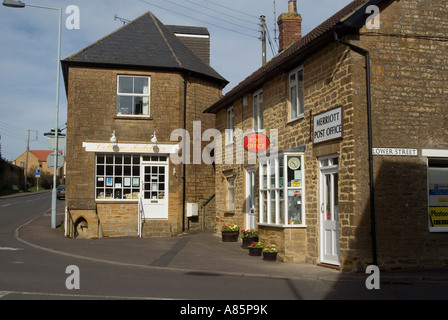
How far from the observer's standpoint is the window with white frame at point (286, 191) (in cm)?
1367

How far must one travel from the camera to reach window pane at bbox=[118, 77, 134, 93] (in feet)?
68.7

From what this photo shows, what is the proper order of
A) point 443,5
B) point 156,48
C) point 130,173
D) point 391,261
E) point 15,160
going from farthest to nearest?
1. point 15,160
2. point 156,48
3. point 130,173
4. point 443,5
5. point 391,261

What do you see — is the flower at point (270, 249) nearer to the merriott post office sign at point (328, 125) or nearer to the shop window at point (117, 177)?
the merriott post office sign at point (328, 125)

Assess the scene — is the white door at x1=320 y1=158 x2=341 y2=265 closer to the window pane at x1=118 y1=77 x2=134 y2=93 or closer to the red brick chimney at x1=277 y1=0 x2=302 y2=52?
the red brick chimney at x1=277 y1=0 x2=302 y2=52

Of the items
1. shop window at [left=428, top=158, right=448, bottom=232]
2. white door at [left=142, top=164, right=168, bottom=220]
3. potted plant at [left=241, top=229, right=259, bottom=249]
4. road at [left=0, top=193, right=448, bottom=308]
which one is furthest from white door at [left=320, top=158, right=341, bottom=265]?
white door at [left=142, top=164, right=168, bottom=220]

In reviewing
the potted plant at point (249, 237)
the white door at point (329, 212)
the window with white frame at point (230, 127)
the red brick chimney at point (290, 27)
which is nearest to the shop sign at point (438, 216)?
the white door at point (329, 212)

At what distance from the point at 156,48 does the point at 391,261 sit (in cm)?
1456

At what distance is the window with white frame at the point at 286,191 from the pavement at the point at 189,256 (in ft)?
4.28

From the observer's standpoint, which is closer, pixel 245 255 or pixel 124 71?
pixel 245 255

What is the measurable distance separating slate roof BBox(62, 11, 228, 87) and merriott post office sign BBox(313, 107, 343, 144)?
9.64 metres

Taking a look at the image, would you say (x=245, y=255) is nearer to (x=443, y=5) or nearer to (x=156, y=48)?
Result: (x=443, y=5)

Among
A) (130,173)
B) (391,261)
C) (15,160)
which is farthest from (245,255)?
(15,160)

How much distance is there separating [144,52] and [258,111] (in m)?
6.88

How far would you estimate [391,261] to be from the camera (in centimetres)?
1162
